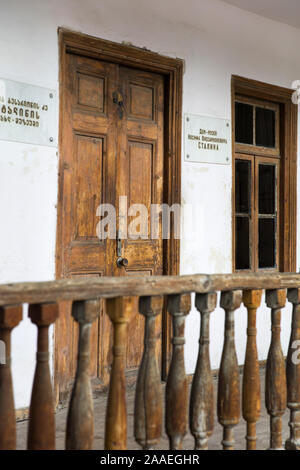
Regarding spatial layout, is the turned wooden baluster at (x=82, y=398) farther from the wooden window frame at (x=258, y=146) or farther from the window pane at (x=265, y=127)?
the window pane at (x=265, y=127)

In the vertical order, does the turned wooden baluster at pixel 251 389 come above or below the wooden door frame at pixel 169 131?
below

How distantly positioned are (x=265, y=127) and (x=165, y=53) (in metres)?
1.31

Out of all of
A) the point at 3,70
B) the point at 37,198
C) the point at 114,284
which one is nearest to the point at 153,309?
the point at 114,284

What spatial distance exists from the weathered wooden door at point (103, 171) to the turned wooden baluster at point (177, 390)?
6.40 ft

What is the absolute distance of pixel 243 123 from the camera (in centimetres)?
484

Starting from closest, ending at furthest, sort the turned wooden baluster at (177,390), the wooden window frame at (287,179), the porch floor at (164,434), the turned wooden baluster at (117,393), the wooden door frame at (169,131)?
the turned wooden baluster at (117,393), the turned wooden baluster at (177,390), the porch floor at (164,434), the wooden door frame at (169,131), the wooden window frame at (287,179)

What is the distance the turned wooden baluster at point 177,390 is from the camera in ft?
5.86

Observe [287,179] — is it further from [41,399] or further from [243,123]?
[41,399]

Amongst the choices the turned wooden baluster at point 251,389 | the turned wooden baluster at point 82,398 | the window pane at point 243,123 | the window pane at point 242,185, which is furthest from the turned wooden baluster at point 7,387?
the window pane at point 243,123

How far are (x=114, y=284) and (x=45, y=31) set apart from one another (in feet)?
7.93

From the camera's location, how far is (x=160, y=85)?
4.27m

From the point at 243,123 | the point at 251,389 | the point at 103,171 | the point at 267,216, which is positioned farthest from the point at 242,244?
the point at 251,389

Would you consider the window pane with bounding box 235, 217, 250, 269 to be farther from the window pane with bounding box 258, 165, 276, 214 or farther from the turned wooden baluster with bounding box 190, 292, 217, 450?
the turned wooden baluster with bounding box 190, 292, 217, 450

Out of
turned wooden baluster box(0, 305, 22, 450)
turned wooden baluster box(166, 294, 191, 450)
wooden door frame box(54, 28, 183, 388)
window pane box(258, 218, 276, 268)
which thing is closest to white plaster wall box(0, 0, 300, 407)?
wooden door frame box(54, 28, 183, 388)
